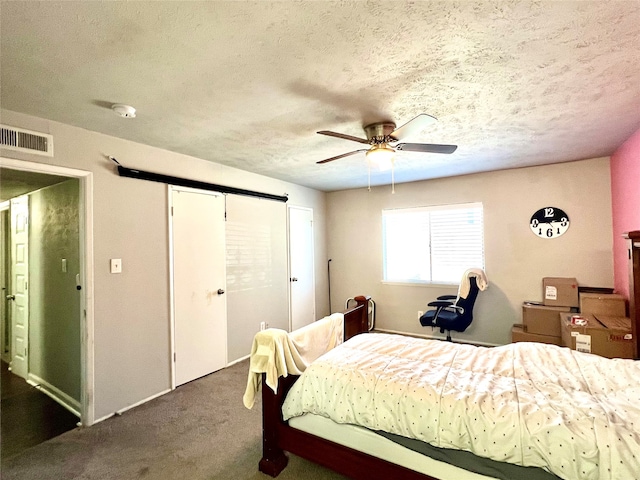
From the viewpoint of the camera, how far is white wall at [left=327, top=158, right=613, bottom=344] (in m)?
3.71

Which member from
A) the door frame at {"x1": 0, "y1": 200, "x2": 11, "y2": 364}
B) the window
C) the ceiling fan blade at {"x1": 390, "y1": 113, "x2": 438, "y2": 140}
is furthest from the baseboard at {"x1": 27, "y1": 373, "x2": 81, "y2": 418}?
the window

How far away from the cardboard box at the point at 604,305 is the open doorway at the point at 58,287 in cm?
479

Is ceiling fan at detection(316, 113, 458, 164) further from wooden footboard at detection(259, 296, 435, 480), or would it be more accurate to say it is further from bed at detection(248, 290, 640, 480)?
Answer: wooden footboard at detection(259, 296, 435, 480)

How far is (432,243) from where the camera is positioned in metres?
4.72

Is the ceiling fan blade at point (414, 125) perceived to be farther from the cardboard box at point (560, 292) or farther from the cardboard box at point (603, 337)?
the cardboard box at point (560, 292)

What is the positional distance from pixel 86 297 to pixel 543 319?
187 inches

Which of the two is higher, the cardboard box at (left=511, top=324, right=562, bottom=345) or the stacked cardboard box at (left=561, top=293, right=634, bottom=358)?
the stacked cardboard box at (left=561, top=293, right=634, bottom=358)

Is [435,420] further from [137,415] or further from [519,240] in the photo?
[519,240]

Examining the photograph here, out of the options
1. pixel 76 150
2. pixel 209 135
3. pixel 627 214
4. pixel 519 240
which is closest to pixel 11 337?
pixel 76 150

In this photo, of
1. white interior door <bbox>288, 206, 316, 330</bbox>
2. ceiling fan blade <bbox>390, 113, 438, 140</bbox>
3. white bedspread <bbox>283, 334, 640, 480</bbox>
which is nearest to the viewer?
white bedspread <bbox>283, 334, 640, 480</bbox>

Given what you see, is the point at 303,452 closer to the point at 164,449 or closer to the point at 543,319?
the point at 164,449

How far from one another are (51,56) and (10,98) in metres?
0.77

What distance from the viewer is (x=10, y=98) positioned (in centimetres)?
201

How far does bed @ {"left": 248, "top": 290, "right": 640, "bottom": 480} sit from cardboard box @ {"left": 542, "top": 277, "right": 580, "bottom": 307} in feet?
6.68
